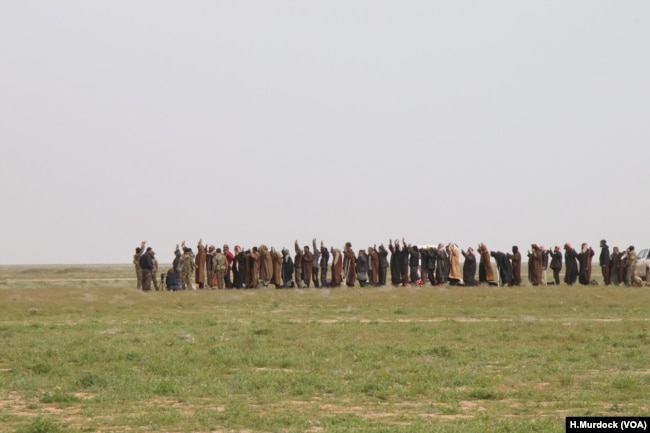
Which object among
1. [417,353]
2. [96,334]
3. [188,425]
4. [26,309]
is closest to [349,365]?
[417,353]

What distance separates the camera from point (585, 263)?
143 ft

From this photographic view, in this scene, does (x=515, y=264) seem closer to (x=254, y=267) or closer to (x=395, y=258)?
(x=395, y=258)

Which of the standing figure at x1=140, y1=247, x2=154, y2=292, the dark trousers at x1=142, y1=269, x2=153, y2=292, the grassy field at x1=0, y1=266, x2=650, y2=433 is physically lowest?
the grassy field at x1=0, y1=266, x2=650, y2=433

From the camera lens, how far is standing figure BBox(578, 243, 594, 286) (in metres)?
43.7

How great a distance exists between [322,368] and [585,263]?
28.9m

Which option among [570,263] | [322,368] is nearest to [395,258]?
[570,263]

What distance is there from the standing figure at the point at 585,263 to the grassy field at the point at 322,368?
13.8 m

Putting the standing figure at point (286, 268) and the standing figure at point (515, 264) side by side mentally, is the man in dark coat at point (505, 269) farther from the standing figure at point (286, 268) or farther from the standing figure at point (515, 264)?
the standing figure at point (286, 268)

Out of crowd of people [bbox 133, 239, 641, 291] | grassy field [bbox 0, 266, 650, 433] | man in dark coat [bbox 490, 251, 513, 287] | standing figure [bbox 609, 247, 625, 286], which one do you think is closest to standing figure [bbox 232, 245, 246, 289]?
crowd of people [bbox 133, 239, 641, 291]

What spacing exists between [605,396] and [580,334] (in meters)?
7.78

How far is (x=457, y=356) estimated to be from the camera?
59.8ft

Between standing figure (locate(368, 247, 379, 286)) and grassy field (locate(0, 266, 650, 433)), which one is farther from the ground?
standing figure (locate(368, 247, 379, 286))

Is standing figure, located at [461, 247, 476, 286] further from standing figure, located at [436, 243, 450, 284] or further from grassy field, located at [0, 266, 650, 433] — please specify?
grassy field, located at [0, 266, 650, 433]

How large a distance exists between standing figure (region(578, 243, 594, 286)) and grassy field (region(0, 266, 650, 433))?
45.2 ft
